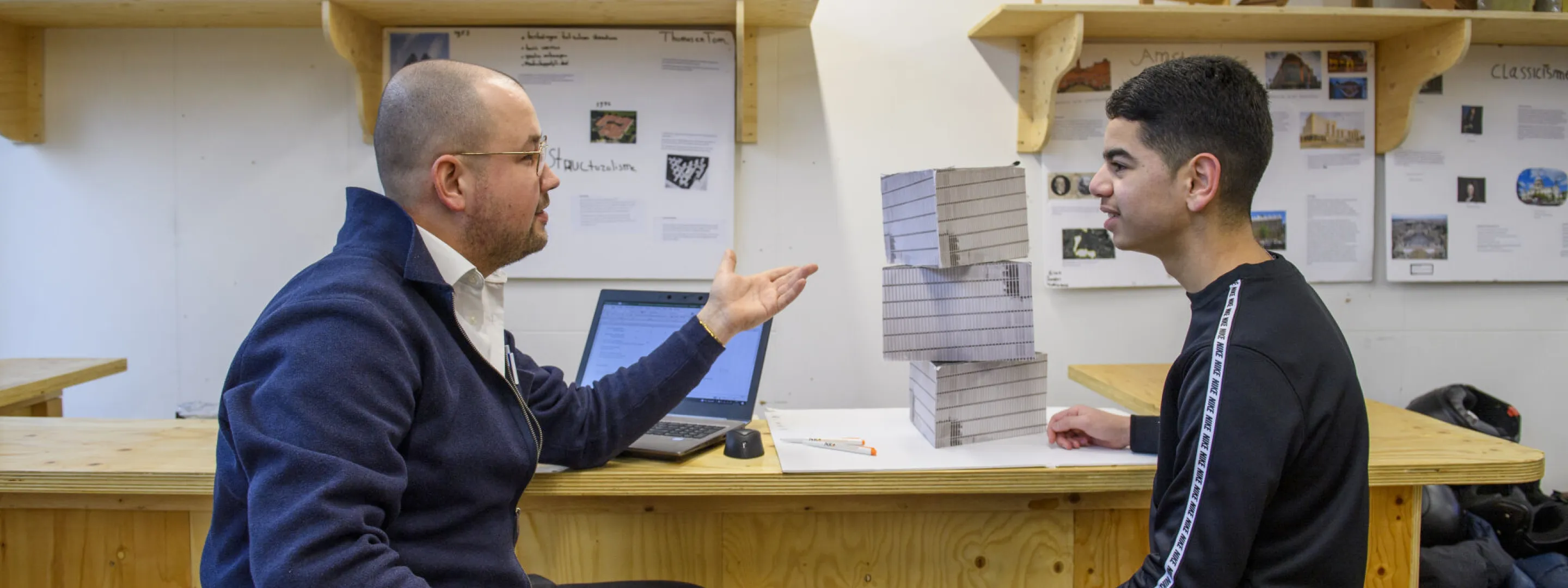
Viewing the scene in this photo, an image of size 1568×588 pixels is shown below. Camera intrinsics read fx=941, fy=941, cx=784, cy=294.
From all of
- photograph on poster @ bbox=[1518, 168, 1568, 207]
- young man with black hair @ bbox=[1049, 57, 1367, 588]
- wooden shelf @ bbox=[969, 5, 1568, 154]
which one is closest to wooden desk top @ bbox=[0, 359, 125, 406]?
young man with black hair @ bbox=[1049, 57, 1367, 588]

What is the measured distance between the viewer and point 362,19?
8.20ft

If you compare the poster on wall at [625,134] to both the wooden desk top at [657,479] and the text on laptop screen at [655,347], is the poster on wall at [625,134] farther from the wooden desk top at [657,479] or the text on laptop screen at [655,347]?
the wooden desk top at [657,479]

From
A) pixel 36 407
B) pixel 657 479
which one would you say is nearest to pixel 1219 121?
pixel 657 479

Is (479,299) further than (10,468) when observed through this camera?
No

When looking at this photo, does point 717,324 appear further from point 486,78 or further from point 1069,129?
point 1069,129

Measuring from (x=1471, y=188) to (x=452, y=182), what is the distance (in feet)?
9.70

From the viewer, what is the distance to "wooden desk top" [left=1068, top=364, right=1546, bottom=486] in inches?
57.6

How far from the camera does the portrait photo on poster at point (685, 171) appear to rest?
266 centimetres

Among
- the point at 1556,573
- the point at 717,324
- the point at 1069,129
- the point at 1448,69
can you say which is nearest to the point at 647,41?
the point at 1069,129

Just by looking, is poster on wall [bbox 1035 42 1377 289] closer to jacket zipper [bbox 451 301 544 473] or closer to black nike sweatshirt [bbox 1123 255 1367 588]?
black nike sweatshirt [bbox 1123 255 1367 588]

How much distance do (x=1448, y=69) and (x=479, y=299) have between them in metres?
2.86

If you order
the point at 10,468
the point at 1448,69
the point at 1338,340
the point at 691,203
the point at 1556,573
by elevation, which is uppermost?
the point at 1448,69

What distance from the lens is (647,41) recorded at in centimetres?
262

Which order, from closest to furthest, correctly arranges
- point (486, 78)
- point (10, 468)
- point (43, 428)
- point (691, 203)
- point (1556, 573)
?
1. point (486, 78)
2. point (10, 468)
3. point (43, 428)
4. point (1556, 573)
5. point (691, 203)
